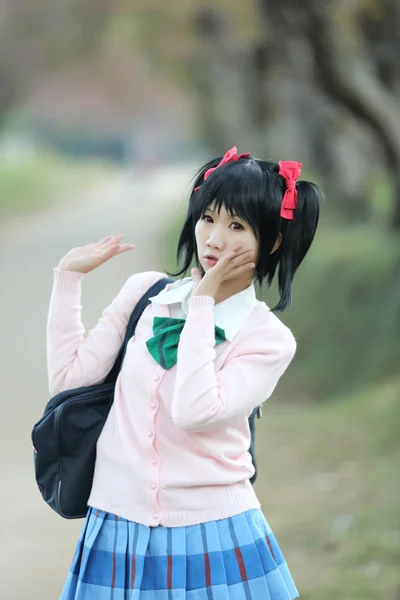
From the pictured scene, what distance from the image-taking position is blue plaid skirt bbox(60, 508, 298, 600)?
158 centimetres

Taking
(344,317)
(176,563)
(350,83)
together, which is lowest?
(176,563)

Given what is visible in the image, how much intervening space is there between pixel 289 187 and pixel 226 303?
0.22 meters

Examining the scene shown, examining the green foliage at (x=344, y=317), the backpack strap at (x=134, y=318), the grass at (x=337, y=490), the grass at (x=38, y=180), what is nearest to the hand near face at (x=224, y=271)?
the backpack strap at (x=134, y=318)

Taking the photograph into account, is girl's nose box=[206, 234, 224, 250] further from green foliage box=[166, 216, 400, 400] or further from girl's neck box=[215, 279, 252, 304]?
green foliage box=[166, 216, 400, 400]

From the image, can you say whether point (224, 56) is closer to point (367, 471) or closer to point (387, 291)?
point (387, 291)

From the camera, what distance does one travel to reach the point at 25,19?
900cm

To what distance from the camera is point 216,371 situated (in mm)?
1577

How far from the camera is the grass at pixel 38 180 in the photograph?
43.2 ft

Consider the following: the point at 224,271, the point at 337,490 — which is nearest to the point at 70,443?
the point at 224,271

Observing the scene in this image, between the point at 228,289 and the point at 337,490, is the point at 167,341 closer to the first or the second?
the point at 228,289

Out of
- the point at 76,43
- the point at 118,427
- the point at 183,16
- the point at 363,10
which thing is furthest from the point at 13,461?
the point at 76,43

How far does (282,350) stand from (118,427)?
298mm


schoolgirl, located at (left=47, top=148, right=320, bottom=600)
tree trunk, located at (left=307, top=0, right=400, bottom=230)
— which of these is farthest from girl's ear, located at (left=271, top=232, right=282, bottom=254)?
tree trunk, located at (left=307, top=0, right=400, bottom=230)

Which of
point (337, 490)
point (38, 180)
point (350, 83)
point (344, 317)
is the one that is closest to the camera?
point (337, 490)
